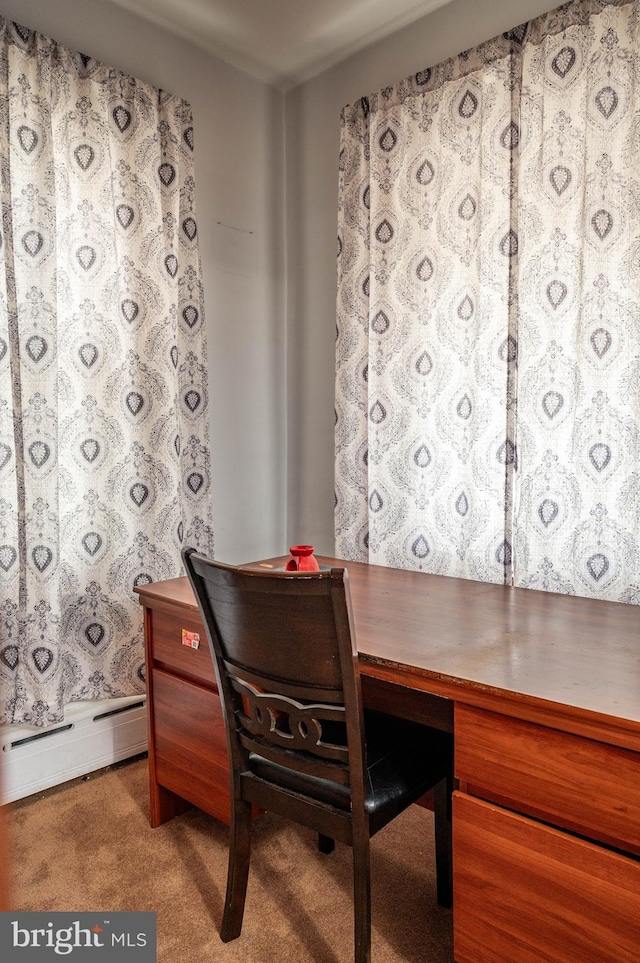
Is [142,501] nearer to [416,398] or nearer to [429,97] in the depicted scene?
[416,398]

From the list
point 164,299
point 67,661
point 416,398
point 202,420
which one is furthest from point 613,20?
point 67,661

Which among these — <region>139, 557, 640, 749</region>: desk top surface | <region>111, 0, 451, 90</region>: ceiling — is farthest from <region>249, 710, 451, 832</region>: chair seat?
<region>111, 0, 451, 90</region>: ceiling

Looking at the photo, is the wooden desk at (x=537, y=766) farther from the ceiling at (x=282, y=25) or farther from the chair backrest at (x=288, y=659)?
the ceiling at (x=282, y=25)

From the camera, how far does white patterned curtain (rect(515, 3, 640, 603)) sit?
1696 millimetres

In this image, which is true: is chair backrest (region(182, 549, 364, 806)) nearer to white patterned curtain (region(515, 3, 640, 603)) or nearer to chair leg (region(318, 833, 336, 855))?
chair leg (region(318, 833, 336, 855))

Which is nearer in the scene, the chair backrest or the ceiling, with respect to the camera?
the chair backrest

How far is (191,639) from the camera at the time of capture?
167 cm

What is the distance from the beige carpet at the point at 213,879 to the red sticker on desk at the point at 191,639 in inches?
22.0

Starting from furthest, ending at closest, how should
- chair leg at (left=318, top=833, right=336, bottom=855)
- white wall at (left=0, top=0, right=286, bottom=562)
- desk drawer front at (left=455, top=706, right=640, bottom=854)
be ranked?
white wall at (left=0, top=0, right=286, bottom=562)
chair leg at (left=318, top=833, right=336, bottom=855)
desk drawer front at (left=455, top=706, right=640, bottom=854)

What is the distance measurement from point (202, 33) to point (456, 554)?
2.15 metres

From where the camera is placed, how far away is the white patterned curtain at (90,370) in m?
1.93

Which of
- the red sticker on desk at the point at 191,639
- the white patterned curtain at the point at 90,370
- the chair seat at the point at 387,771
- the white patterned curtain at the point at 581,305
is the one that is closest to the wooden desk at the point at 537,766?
the chair seat at the point at 387,771

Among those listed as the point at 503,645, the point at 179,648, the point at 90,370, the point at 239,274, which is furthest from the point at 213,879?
the point at 239,274

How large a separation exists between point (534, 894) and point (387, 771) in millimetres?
338
